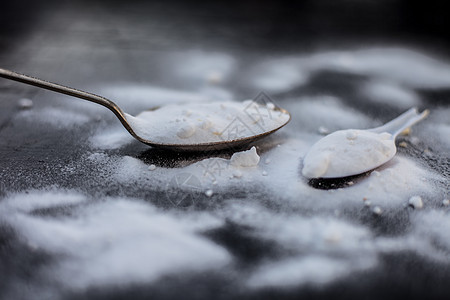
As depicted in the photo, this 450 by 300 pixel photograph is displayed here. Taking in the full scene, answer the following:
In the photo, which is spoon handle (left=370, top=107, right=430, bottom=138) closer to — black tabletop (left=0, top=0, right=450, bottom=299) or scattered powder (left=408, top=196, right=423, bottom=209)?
black tabletop (left=0, top=0, right=450, bottom=299)

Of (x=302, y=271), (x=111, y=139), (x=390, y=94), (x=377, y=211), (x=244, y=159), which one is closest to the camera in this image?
(x=302, y=271)

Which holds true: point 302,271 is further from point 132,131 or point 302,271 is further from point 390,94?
point 390,94

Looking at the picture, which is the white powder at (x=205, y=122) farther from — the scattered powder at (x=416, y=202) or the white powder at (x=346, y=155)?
the scattered powder at (x=416, y=202)

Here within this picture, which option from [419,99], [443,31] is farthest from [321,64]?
[443,31]

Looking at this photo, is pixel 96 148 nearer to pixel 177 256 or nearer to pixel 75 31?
pixel 177 256

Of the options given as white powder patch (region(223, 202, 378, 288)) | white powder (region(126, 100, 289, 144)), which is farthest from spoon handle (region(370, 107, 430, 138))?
white powder patch (region(223, 202, 378, 288))

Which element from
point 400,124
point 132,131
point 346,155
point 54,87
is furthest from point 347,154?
point 54,87
